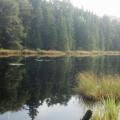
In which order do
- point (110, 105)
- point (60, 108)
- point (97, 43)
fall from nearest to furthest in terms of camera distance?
point (110, 105)
point (60, 108)
point (97, 43)

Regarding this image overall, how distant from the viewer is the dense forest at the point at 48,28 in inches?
2576

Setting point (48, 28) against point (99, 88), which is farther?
point (48, 28)

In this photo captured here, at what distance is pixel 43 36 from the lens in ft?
277

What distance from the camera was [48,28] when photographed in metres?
85.8

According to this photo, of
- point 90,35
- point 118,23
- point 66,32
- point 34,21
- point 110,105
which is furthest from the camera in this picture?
point 118,23

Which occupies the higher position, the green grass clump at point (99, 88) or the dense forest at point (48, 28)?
the dense forest at point (48, 28)

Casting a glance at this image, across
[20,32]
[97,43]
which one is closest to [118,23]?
[97,43]

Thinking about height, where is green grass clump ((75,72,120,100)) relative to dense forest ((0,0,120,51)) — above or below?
below

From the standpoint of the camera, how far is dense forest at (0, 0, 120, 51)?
6544 cm

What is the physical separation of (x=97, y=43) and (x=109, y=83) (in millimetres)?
100367

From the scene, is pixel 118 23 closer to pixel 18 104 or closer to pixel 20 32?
pixel 20 32

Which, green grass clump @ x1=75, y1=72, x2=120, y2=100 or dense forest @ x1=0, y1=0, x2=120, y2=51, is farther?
dense forest @ x1=0, y1=0, x2=120, y2=51

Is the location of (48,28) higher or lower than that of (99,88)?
higher

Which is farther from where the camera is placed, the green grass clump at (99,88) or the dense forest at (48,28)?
the dense forest at (48,28)
